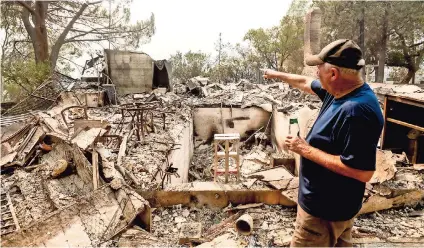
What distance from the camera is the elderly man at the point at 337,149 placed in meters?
1.84

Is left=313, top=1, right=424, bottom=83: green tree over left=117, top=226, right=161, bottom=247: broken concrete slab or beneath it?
over

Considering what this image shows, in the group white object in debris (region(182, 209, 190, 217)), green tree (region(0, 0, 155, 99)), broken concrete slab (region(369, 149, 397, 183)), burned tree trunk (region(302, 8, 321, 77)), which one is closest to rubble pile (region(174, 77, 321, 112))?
burned tree trunk (region(302, 8, 321, 77))

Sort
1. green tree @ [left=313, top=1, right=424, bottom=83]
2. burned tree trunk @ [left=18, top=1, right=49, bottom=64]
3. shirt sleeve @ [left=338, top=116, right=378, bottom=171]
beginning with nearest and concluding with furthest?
shirt sleeve @ [left=338, top=116, right=378, bottom=171]
burned tree trunk @ [left=18, top=1, right=49, bottom=64]
green tree @ [left=313, top=1, right=424, bottom=83]

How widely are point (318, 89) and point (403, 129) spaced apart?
7.73 metres

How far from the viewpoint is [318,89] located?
8.21 ft

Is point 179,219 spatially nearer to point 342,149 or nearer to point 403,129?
point 342,149

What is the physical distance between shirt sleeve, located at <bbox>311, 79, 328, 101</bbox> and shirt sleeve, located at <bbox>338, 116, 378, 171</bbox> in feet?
2.16

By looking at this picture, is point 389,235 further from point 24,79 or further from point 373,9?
point 373,9

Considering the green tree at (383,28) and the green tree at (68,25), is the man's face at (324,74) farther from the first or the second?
the green tree at (383,28)

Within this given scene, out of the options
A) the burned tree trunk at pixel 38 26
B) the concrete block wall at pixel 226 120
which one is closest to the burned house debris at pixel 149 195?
the concrete block wall at pixel 226 120

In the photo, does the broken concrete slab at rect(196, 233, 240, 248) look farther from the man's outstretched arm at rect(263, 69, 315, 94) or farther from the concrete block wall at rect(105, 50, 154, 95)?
the concrete block wall at rect(105, 50, 154, 95)

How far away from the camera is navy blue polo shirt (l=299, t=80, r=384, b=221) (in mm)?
A: 1831

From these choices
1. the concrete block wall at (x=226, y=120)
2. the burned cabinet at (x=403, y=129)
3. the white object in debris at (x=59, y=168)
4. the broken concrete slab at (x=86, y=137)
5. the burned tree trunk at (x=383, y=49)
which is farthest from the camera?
the burned tree trunk at (x=383, y=49)

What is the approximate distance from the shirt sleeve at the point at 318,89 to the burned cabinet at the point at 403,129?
650cm
